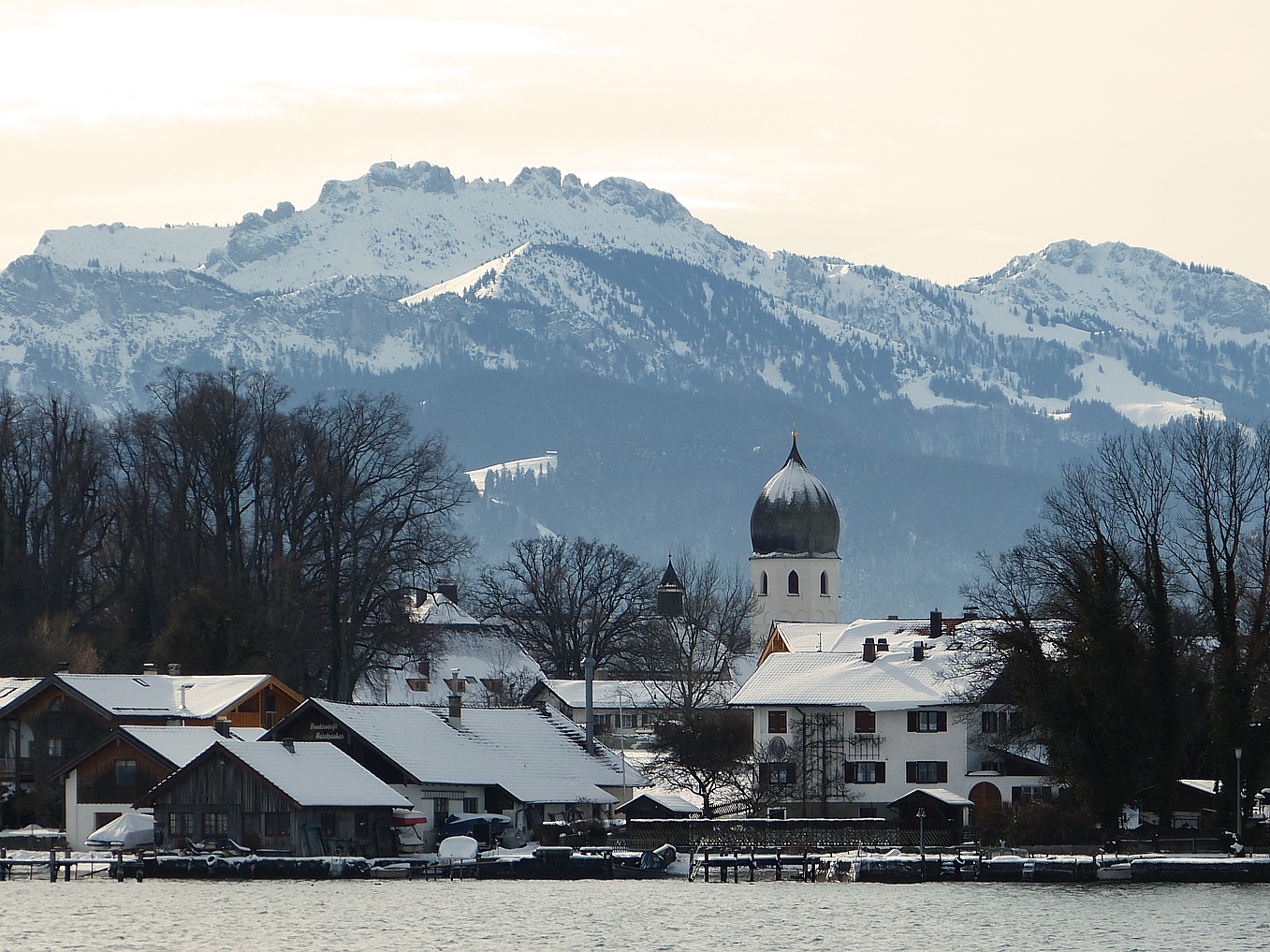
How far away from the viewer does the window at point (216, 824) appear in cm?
7300

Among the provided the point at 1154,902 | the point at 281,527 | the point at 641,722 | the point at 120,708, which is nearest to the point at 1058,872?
the point at 1154,902

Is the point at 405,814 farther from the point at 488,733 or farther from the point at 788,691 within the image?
the point at 788,691

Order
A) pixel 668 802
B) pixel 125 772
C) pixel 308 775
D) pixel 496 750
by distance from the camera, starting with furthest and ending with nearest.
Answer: pixel 668 802 < pixel 496 750 < pixel 125 772 < pixel 308 775

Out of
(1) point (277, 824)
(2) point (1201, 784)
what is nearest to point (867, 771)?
(2) point (1201, 784)

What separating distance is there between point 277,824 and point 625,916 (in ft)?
57.6

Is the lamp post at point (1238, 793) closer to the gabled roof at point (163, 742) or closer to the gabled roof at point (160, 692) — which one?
the gabled roof at point (163, 742)

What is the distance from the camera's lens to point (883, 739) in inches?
3457

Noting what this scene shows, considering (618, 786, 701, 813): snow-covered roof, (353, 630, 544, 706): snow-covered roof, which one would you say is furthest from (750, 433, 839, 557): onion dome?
(618, 786, 701, 813): snow-covered roof

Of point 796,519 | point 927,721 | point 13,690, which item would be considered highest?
point 796,519

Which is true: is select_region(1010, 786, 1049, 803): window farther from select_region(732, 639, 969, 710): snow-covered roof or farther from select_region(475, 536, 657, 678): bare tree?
select_region(475, 536, 657, 678): bare tree

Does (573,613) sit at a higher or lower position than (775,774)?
higher

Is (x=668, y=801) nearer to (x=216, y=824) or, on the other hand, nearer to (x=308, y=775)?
→ (x=308, y=775)

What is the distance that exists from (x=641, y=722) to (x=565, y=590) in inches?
329

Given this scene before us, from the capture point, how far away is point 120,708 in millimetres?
81500
